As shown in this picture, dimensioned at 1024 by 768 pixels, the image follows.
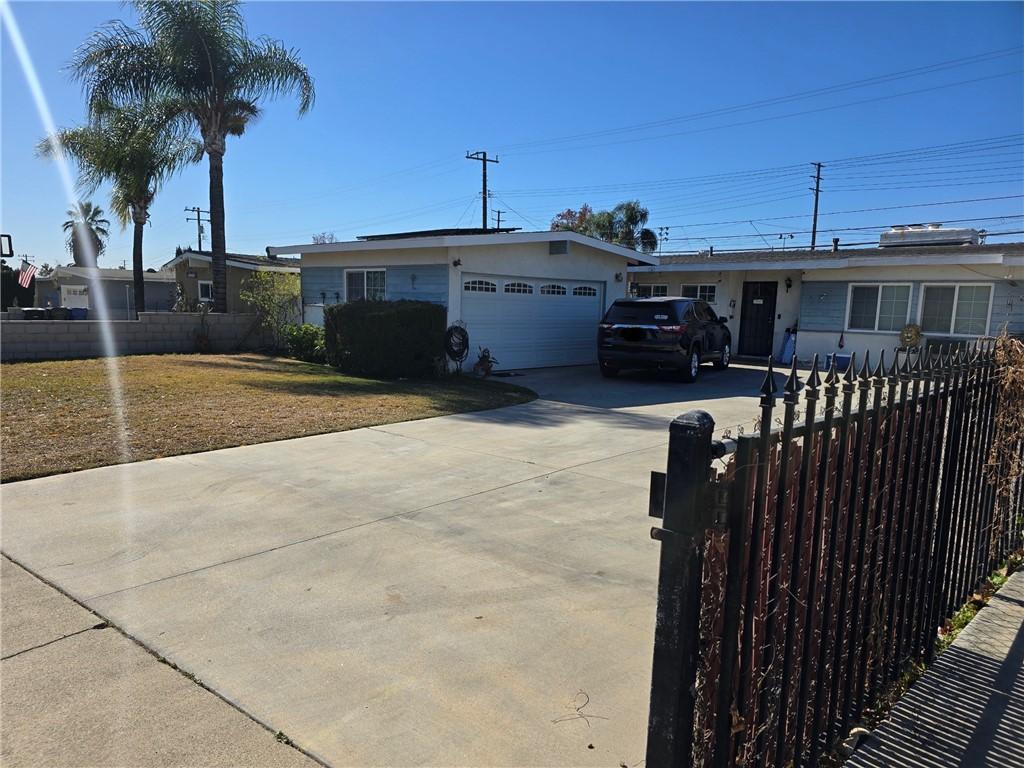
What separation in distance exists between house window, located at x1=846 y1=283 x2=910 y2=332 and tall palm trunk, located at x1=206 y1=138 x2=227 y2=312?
17783 mm

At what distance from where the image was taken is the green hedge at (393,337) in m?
13.3

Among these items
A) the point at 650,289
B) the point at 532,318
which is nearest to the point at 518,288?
the point at 532,318

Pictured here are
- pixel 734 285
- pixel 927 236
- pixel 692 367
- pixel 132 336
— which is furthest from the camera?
pixel 734 285

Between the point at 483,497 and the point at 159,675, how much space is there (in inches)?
117

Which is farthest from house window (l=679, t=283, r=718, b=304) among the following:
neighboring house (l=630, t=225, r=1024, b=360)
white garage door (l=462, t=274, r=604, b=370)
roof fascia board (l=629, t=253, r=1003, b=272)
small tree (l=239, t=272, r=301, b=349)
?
small tree (l=239, t=272, r=301, b=349)

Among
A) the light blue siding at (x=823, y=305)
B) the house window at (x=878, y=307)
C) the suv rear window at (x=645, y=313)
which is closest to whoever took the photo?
the suv rear window at (x=645, y=313)

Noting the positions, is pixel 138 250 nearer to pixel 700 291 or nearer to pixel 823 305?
pixel 700 291

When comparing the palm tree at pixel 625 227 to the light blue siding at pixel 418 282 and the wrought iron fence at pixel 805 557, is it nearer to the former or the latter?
the light blue siding at pixel 418 282

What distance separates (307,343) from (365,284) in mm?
2106

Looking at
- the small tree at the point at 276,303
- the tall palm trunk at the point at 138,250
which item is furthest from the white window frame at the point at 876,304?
the tall palm trunk at the point at 138,250

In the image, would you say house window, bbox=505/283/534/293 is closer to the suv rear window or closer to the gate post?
the suv rear window

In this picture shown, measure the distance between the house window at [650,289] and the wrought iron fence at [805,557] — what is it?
1976cm

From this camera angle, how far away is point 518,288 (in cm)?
1600

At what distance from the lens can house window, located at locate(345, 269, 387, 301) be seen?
16.4 m
